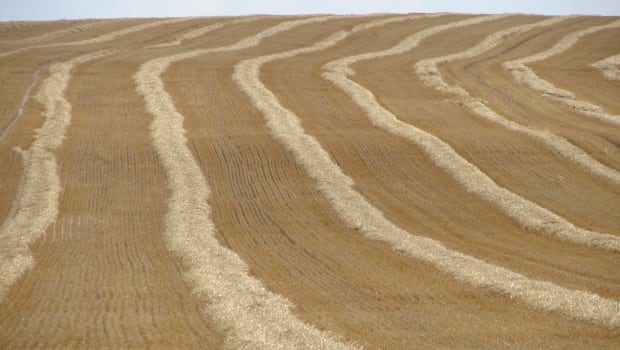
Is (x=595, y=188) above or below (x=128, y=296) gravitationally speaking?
below

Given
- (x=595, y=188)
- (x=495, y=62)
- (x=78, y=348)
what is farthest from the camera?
(x=495, y=62)

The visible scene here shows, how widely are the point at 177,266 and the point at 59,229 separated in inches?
159

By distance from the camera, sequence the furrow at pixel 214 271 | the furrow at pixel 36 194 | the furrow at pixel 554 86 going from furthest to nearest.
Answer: the furrow at pixel 554 86 → the furrow at pixel 36 194 → the furrow at pixel 214 271

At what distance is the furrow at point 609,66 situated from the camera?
38856 millimetres

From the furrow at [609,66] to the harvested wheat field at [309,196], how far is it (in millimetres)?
235

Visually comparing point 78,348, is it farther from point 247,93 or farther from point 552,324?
point 247,93

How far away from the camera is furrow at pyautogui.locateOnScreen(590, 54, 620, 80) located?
1530 inches

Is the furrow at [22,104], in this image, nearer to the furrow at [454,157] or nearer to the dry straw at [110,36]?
the dry straw at [110,36]

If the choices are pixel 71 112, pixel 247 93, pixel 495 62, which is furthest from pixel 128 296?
pixel 495 62

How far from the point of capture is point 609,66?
133 feet

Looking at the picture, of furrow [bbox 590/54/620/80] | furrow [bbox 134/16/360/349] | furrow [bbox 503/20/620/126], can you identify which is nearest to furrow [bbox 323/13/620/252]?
furrow [bbox 503/20/620/126]

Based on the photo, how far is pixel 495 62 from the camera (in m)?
42.0

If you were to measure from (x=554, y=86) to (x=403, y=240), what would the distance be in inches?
838

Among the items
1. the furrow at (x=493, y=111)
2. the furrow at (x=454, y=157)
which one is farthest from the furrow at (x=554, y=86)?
the furrow at (x=454, y=157)
